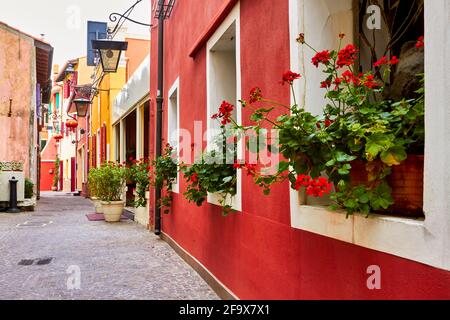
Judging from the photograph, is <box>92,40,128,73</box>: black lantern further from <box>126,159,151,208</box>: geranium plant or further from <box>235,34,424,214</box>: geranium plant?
<box>235,34,424,214</box>: geranium plant

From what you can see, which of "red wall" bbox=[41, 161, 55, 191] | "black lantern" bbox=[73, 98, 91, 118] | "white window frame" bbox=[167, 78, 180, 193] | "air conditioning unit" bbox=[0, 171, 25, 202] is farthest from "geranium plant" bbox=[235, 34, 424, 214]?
"red wall" bbox=[41, 161, 55, 191]

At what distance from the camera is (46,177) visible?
38.1 metres

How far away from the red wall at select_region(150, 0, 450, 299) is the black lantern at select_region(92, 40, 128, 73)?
4688 millimetres

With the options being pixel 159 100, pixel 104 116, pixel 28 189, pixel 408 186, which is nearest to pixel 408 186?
pixel 408 186

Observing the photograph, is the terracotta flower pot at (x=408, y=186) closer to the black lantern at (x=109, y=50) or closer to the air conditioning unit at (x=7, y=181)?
the black lantern at (x=109, y=50)

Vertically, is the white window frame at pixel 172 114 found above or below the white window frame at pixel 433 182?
above

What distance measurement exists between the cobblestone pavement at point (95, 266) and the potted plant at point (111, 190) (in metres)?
1.24

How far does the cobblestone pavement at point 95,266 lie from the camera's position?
467 centimetres

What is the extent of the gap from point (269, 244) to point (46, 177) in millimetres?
37665

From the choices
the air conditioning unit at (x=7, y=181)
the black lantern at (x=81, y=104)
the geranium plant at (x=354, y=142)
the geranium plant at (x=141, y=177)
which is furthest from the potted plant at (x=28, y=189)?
the geranium plant at (x=354, y=142)

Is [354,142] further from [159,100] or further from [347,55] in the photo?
[159,100]

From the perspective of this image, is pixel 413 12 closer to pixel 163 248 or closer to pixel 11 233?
pixel 163 248
